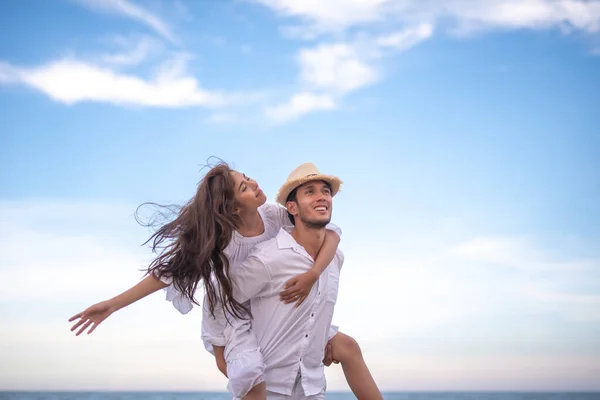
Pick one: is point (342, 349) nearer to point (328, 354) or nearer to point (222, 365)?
point (328, 354)

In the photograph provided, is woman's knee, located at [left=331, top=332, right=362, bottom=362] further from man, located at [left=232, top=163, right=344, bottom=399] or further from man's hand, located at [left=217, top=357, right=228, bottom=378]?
→ man's hand, located at [left=217, top=357, right=228, bottom=378]

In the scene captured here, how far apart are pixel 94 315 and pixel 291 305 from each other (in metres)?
1.64

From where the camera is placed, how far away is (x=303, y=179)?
602 cm

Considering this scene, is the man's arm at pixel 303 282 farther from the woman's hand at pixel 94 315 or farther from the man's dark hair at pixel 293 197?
the woman's hand at pixel 94 315

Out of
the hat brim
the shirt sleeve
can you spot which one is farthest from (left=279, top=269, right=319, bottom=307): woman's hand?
the hat brim

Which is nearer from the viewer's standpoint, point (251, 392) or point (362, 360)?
point (251, 392)

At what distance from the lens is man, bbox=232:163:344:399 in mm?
5820

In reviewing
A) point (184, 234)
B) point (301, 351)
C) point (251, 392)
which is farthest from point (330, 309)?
point (184, 234)

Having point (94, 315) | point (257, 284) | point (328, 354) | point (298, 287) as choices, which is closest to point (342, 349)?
point (328, 354)

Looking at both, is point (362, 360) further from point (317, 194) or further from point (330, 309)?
point (317, 194)

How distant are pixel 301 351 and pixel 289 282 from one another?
2.08ft

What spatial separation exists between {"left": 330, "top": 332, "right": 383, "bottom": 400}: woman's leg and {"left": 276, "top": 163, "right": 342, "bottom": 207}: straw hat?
135cm

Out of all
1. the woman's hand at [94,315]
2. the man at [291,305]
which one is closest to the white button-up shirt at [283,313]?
the man at [291,305]

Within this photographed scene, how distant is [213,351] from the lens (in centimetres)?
605
